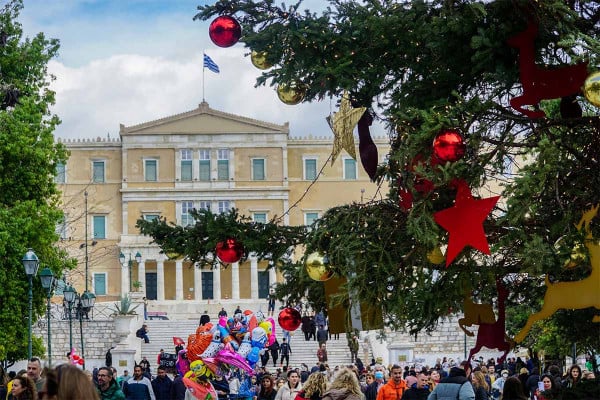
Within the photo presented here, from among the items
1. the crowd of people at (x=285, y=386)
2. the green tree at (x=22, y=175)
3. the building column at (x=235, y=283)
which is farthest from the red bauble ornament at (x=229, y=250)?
the building column at (x=235, y=283)

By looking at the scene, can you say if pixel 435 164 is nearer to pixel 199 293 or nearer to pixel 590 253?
pixel 590 253

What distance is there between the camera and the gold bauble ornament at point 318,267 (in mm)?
9695

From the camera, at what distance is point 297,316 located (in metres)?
11.4

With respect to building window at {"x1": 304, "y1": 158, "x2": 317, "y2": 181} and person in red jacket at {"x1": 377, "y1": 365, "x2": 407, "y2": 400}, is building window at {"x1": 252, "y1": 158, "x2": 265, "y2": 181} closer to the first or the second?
building window at {"x1": 304, "y1": 158, "x2": 317, "y2": 181}

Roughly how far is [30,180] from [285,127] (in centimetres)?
4433

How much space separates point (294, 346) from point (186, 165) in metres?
29.3

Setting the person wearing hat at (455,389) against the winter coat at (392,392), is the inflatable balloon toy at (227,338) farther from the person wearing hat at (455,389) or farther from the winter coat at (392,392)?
the person wearing hat at (455,389)

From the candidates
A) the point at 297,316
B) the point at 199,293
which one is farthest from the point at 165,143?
the point at 297,316

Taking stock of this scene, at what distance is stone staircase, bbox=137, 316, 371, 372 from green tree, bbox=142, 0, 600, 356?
2552 centimetres

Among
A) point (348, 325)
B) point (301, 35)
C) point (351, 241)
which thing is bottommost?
point (348, 325)

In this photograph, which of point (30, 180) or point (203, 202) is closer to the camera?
point (30, 180)

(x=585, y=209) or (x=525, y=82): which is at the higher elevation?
(x=525, y=82)

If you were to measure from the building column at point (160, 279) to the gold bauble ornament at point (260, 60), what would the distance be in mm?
56942

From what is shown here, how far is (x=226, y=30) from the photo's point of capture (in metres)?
9.77
